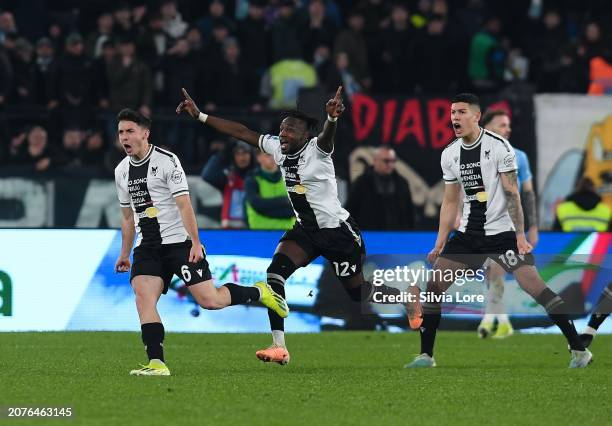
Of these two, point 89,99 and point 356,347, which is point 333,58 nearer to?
point 89,99

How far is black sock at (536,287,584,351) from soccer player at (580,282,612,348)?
4.38ft

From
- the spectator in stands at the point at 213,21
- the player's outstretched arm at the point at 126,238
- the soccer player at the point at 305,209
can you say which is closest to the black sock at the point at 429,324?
the soccer player at the point at 305,209

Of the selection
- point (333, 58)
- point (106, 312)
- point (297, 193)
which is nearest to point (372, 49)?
point (333, 58)

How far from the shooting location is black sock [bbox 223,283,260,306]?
12.1m

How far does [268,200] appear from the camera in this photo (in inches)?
699

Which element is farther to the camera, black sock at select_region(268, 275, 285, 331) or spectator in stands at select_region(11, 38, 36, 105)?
spectator in stands at select_region(11, 38, 36, 105)

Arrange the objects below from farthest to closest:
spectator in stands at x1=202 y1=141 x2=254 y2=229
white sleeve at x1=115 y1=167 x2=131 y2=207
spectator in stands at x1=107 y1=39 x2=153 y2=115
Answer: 1. spectator in stands at x1=107 y1=39 x2=153 y2=115
2. spectator in stands at x1=202 y1=141 x2=254 y2=229
3. white sleeve at x1=115 y1=167 x2=131 y2=207

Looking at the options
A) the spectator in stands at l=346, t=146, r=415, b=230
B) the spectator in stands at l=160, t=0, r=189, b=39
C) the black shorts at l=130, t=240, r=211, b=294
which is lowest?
the spectator in stands at l=346, t=146, r=415, b=230

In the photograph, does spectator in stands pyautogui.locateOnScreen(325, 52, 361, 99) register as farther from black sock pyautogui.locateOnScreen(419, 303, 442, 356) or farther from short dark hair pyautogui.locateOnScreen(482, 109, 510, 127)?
black sock pyautogui.locateOnScreen(419, 303, 442, 356)

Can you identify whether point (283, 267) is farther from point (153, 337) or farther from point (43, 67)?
point (43, 67)

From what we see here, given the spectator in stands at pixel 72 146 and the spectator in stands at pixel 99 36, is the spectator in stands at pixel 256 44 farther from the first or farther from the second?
the spectator in stands at pixel 72 146

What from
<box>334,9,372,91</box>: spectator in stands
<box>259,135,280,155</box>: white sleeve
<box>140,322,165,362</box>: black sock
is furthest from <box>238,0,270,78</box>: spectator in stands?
<box>140,322,165,362</box>: black sock

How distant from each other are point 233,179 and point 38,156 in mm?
3660

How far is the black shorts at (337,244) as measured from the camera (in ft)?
41.4
